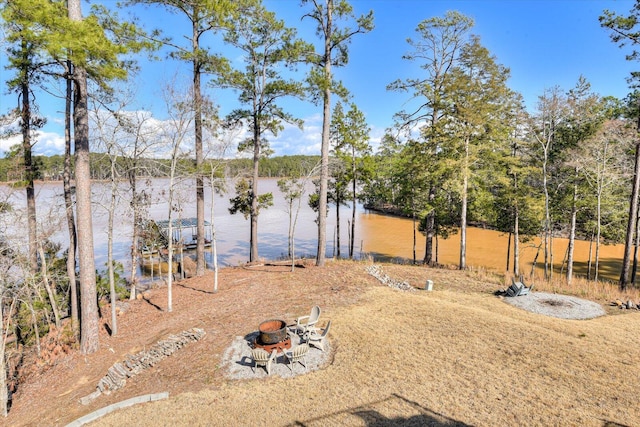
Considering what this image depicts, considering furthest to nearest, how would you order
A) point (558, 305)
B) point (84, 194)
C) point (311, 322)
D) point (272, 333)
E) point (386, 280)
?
point (386, 280) < point (558, 305) < point (84, 194) < point (311, 322) < point (272, 333)

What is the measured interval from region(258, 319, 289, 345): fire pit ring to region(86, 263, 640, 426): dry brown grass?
3.20 feet

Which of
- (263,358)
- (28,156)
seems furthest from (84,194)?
(263,358)

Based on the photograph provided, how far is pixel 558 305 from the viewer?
1078cm

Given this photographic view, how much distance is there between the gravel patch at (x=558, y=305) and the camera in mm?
10123

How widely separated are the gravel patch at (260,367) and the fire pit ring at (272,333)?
0.36 m

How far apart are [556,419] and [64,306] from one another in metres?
16.4

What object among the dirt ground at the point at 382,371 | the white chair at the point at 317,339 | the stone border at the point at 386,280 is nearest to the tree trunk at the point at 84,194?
the dirt ground at the point at 382,371

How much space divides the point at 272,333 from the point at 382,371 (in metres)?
2.60

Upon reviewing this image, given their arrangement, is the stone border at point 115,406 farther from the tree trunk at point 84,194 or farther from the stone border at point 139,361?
the tree trunk at point 84,194

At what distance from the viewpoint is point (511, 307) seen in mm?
10625

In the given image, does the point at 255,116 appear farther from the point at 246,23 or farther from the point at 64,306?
the point at 64,306

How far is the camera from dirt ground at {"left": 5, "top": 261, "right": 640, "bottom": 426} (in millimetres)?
5523

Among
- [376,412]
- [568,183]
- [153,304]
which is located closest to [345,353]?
[376,412]

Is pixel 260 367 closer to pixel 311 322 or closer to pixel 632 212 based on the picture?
pixel 311 322
